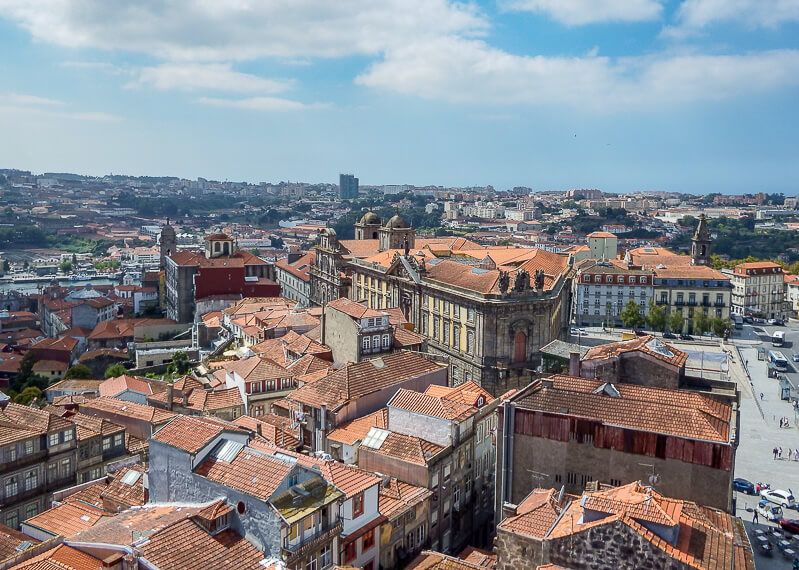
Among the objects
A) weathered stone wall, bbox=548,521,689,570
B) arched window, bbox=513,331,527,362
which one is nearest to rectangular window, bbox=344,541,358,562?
weathered stone wall, bbox=548,521,689,570

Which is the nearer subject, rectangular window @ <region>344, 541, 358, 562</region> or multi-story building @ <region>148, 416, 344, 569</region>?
multi-story building @ <region>148, 416, 344, 569</region>

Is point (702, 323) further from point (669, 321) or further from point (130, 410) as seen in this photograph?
point (130, 410)

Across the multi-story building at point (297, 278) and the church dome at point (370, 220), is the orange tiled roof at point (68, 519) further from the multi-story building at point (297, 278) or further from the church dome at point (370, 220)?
the church dome at point (370, 220)

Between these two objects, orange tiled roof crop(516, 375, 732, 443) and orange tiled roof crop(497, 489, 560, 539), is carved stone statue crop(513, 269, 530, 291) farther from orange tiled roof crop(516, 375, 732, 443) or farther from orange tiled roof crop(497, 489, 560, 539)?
orange tiled roof crop(497, 489, 560, 539)

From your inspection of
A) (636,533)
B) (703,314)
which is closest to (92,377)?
(636,533)

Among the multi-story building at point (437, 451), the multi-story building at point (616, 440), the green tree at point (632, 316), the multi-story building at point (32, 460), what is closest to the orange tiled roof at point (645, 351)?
the multi-story building at point (616, 440)

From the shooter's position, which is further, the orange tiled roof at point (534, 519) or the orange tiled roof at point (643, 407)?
the orange tiled roof at point (643, 407)

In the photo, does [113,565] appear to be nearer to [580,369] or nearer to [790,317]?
[580,369]
